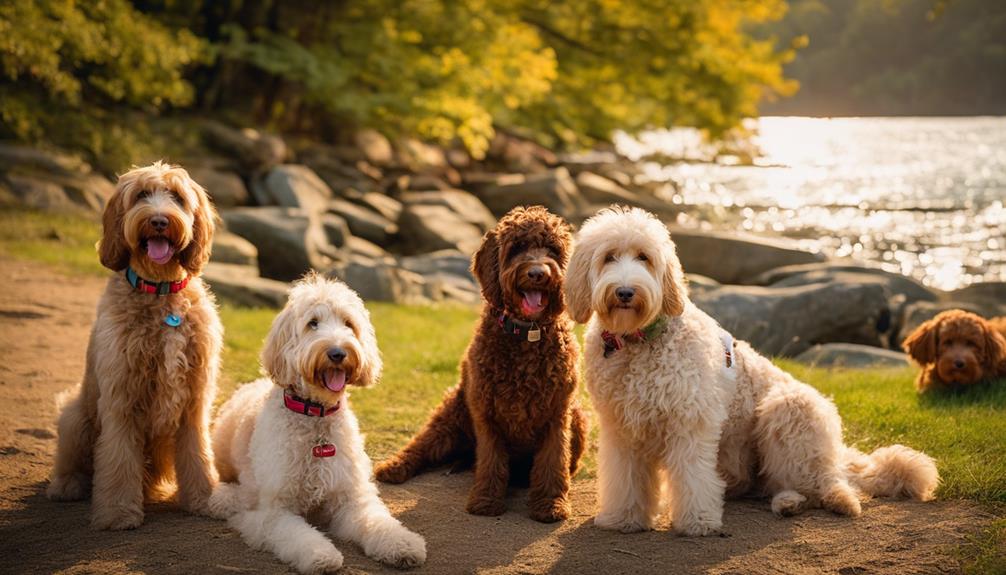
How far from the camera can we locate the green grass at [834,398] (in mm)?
5625

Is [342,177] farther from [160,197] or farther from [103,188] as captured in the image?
[160,197]

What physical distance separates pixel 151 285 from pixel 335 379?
121cm

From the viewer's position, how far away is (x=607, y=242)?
5.03 metres

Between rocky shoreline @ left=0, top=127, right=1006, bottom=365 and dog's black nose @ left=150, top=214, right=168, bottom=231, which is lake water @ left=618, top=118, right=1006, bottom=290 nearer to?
rocky shoreline @ left=0, top=127, right=1006, bottom=365

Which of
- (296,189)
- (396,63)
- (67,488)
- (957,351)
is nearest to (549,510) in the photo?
(67,488)

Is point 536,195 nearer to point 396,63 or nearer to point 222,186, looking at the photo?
point 396,63

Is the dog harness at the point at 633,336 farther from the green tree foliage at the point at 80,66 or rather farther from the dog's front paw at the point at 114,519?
the green tree foliage at the point at 80,66

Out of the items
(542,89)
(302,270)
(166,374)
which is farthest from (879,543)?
(542,89)

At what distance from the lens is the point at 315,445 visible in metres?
4.97

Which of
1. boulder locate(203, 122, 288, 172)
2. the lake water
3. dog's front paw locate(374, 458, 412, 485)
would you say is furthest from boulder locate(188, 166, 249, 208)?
dog's front paw locate(374, 458, 412, 485)

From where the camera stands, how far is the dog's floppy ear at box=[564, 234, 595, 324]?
5105mm

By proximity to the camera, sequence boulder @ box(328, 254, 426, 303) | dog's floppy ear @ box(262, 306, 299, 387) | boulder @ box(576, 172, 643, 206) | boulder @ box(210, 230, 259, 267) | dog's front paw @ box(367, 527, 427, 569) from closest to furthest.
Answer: dog's front paw @ box(367, 527, 427, 569) → dog's floppy ear @ box(262, 306, 299, 387) → boulder @ box(328, 254, 426, 303) → boulder @ box(210, 230, 259, 267) → boulder @ box(576, 172, 643, 206)

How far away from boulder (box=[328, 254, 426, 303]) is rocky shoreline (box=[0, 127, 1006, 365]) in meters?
0.02

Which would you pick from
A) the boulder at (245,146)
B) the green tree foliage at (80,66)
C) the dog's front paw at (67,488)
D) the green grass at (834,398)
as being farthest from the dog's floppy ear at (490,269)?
the boulder at (245,146)
